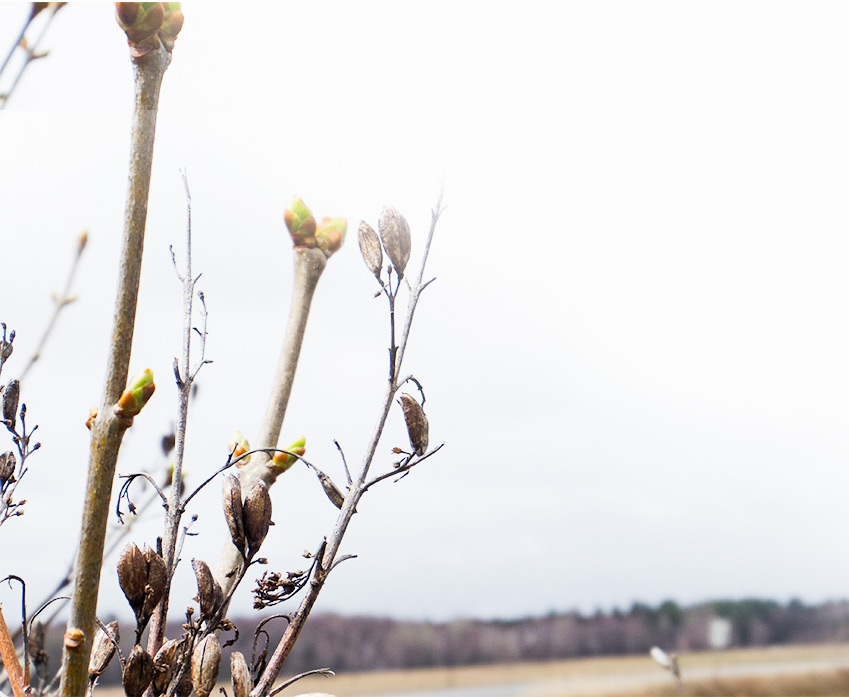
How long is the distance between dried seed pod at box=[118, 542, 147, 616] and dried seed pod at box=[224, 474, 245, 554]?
3 centimetres

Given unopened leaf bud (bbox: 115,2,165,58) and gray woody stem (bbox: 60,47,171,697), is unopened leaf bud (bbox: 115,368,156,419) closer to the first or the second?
gray woody stem (bbox: 60,47,171,697)

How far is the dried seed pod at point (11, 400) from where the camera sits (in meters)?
0.33

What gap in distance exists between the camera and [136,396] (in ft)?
0.76

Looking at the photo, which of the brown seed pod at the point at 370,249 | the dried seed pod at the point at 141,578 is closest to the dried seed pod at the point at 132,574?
the dried seed pod at the point at 141,578

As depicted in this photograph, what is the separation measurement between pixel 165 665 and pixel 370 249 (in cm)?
15

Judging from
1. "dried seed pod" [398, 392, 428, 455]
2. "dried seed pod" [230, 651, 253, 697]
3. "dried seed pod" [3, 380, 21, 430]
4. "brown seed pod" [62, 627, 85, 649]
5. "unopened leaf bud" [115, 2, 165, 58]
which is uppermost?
"unopened leaf bud" [115, 2, 165, 58]

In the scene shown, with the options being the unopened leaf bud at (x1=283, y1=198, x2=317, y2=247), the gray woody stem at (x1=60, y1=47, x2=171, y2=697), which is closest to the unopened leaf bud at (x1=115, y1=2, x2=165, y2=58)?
the gray woody stem at (x1=60, y1=47, x2=171, y2=697)

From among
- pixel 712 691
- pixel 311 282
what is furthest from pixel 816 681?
pixel 311 282

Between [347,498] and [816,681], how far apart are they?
8.94 metres

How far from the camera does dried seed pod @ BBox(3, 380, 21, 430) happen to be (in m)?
0.33

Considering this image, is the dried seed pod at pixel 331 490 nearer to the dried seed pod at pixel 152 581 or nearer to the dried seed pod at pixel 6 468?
the dried seed pod at pixel 152 581

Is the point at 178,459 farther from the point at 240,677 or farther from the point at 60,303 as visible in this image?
the point at 60,303

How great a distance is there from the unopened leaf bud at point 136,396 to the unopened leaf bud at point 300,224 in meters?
0.13

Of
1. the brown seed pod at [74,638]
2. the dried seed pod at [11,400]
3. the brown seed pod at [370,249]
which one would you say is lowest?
the brown seed pod at [74,638]
